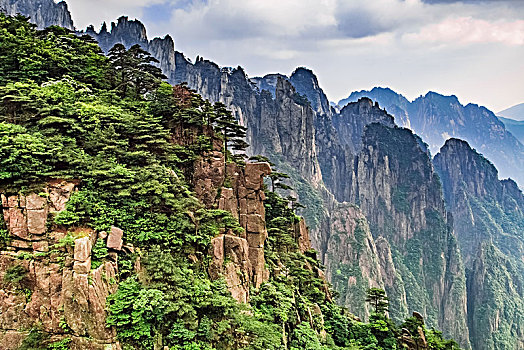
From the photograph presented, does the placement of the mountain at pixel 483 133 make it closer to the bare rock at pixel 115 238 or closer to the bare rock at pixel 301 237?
the bare rock at pixel 301 237

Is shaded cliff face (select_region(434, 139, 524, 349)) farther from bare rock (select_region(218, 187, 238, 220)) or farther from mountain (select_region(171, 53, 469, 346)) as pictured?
bare rock (select_region(218, 187, 238, 220))

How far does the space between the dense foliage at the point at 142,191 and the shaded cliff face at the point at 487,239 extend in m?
72.1

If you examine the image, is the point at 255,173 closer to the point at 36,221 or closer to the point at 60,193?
the point at 60,193

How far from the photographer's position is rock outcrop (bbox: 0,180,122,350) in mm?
9984

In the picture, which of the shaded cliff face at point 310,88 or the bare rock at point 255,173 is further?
the shaded cliff face at point 310,88

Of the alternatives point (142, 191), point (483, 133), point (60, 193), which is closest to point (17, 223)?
point (60, 193)

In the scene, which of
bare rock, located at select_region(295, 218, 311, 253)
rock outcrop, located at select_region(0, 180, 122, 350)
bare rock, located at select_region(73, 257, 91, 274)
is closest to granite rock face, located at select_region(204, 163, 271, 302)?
rock outcrop, located at select_region(0, 180, 122, 350)

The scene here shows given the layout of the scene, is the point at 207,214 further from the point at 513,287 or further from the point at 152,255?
A: the point at 513,287

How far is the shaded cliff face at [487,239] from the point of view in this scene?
74.3 meters

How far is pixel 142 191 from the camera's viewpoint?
12.5m

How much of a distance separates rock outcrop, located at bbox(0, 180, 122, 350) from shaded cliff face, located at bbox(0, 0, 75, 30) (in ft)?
259

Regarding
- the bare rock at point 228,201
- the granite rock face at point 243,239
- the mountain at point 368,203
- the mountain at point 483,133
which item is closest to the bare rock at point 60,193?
the granite rock face at point 243,239

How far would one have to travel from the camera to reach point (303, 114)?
9388 centimetres

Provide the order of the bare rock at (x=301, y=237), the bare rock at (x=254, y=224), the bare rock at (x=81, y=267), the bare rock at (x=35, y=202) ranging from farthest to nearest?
the bare rock at (x=301, y=237), the bare rock at (x=254, y=224), the bare rock at (x=35, y=202), the bare rock at (x=81, y=267)
